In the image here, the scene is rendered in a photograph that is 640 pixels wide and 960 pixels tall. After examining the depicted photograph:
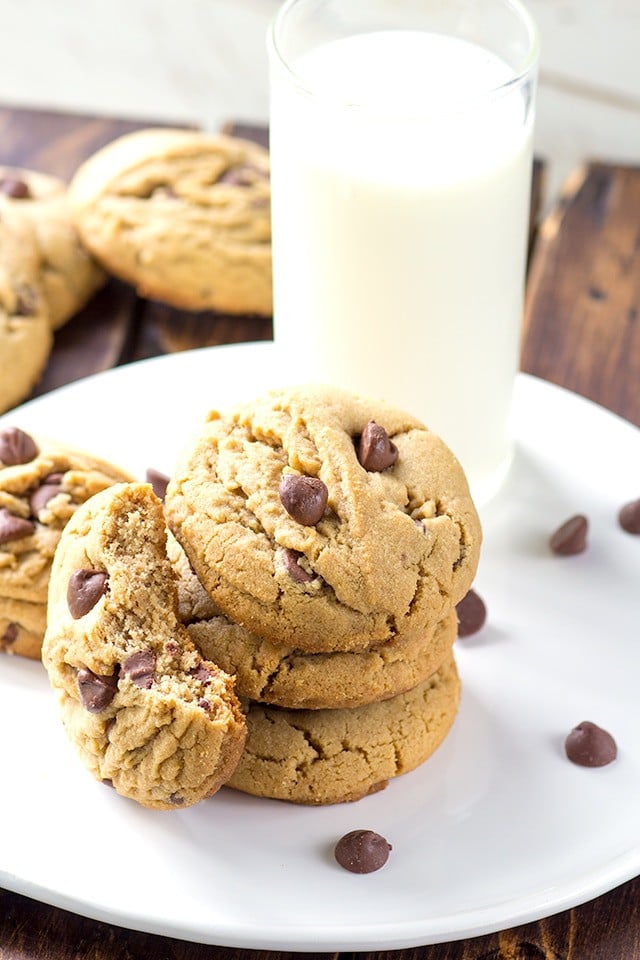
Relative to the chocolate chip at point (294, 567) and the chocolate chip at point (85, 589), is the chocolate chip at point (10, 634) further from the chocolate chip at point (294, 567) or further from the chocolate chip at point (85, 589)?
the chocolate chip at point (294, 567)

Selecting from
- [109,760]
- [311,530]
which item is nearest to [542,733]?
[311,530]

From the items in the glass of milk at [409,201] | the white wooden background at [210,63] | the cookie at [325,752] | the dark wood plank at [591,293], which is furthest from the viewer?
the white wooden background at [210,63]

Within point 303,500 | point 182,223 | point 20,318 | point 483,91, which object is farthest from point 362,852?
point 182,223

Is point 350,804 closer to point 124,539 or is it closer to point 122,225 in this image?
point 124,539

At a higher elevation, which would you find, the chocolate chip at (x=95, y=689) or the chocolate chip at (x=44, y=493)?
the chocolate chip at (x=95, y=689)

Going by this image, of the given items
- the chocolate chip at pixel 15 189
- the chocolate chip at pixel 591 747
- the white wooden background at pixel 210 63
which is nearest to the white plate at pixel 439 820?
the chocolate chip at pixel 591 747

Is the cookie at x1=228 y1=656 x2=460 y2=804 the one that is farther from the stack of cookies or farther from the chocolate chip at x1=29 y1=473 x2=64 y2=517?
the chocolate chip at x1=29 y1=473 x2=64 y2=517
